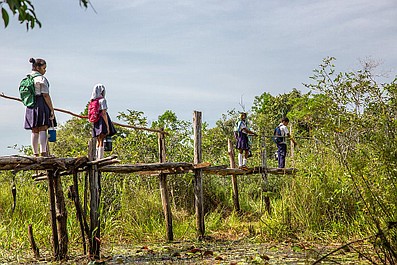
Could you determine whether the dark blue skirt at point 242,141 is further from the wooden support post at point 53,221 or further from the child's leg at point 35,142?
the child's leg at point 35,142

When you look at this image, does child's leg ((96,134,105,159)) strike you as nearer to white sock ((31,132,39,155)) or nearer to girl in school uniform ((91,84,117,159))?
girl in school uniform ((91,84,117,159))

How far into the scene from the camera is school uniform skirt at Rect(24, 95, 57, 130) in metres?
7.73

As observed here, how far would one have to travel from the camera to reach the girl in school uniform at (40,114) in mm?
7743

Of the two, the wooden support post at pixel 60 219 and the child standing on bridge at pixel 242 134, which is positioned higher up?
the child standing on bridge at pixel 242 134

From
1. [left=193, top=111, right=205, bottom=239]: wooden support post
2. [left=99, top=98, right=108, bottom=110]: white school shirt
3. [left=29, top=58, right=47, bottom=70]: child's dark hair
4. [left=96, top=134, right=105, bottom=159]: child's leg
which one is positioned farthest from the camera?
[left=193, top=111, right=205, bottom=239]: wooden support post

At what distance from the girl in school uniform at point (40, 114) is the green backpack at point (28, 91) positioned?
0.13 feet

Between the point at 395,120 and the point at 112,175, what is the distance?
759 centimetres

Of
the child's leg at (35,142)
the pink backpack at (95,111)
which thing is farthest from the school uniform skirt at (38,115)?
the pink backpack at (95,111)

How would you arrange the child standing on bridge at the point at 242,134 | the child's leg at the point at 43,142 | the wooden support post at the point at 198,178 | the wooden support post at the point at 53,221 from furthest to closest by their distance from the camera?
1. the child standing on bridge at the point at 242,134
2. the wooden support post at the point at 198,178
3. the wooden support post at the point at 53,221
4. the child's leg at the point at 43,142

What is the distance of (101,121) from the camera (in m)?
9.09

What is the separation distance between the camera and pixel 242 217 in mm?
13320

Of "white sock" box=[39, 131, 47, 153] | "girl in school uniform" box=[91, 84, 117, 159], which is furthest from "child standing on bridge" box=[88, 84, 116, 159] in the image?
"white sock" box=[39, 131, 47, 153]

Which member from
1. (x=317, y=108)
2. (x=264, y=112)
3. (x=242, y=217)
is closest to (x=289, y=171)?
(x=242, y=217)

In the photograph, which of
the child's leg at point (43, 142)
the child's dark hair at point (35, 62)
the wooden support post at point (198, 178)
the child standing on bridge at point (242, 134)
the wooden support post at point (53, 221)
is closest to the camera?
the child's leg at point (43, 142)
